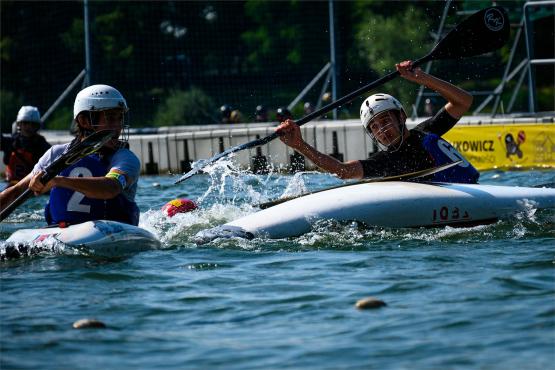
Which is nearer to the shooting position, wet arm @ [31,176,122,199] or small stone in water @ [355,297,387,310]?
small stone in water @ [355,297,387,310]

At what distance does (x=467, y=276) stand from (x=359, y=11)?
32.5 metres

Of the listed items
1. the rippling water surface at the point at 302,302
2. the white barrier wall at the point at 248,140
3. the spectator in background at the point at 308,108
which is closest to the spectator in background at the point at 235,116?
the spectator in background at the point at 308,108

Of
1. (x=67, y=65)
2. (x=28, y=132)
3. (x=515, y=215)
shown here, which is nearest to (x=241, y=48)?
(x=67, y=65)

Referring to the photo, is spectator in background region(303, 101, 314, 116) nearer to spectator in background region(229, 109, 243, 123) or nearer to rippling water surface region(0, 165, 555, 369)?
spectator in background region(229, 109, 243, 123)

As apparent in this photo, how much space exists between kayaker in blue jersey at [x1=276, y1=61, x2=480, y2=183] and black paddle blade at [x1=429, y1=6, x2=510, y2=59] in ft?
4.22

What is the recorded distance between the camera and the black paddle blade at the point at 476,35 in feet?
32.2

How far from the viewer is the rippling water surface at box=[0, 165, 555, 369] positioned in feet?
15.9

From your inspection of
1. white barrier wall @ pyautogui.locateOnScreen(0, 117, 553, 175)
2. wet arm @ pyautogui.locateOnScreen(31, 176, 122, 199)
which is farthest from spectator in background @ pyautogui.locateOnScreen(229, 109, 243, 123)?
wet arm @ pyautogui.locateOnScreen(31, 176, 122, 199)

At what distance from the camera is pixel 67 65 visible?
2675cm

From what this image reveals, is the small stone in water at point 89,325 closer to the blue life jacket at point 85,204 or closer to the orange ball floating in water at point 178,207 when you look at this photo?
the blue life jacket at point 85,204

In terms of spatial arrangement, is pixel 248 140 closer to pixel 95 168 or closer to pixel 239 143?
pixel 239 143

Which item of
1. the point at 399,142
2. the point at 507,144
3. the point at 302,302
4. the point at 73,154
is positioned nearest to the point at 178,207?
the point at 399,142

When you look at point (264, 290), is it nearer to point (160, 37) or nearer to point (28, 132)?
point (28, 132)

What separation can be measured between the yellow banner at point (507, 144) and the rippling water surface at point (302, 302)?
5717mm
